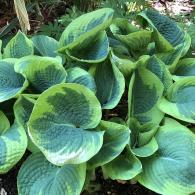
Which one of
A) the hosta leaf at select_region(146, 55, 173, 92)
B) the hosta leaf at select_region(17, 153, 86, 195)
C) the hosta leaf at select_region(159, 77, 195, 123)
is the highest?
the hosta leaf at select_region(146, 55, 173, 92)

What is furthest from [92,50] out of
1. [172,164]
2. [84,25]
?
[172,164]

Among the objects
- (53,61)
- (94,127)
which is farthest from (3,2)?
(94,127)

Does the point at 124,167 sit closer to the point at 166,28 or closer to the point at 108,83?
the point at 108,83

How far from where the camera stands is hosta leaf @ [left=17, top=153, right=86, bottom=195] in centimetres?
110

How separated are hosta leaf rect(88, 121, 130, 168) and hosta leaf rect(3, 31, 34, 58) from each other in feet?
1.16

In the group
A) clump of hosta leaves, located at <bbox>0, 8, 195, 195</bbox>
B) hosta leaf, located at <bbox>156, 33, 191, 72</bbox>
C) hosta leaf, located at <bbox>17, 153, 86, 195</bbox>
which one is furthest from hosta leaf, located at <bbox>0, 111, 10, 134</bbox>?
hosta leaf, located at <bbox>156, 33, 191, 72</bbox>

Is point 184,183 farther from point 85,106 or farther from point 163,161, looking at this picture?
point 85,106

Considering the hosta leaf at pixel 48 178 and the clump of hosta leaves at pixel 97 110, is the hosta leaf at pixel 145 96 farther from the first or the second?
the hosta leaf at pixel 48 178

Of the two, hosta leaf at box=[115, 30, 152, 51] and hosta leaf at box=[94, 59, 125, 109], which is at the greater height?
hosta leaf at box=[115, 30, 152, 51]

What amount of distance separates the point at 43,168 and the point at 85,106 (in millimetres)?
195

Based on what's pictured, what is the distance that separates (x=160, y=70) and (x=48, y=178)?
42 centimetres

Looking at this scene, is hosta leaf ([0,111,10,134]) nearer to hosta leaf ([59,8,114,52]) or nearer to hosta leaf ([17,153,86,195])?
hosta leaf ([17,153,86,195])

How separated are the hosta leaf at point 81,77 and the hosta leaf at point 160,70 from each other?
17cm

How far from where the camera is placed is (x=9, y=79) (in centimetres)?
123
